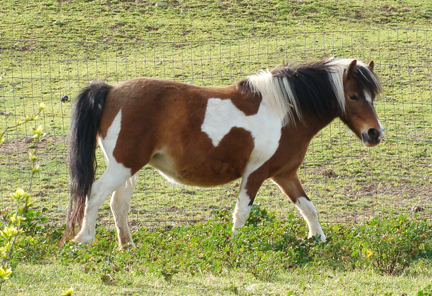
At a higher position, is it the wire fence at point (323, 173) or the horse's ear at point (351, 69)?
the horse's ear at point (351, 69)

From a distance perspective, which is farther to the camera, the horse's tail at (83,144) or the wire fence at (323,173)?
the wire fence at (323,173)

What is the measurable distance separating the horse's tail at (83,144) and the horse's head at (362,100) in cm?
245

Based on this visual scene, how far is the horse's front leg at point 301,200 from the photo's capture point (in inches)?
254

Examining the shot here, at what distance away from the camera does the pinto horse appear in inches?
231

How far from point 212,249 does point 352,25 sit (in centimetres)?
1513

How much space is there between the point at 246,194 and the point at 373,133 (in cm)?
141

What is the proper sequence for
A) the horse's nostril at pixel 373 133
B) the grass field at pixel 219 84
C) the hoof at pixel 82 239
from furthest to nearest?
1. the horse's nostril at pixel 373 133
2. the hoof at pixel 82 239
3. the grass field at pixel 219 84

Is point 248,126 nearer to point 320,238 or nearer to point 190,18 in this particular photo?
point 320,238

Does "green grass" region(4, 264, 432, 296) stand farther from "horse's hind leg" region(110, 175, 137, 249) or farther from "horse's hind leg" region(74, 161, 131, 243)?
"horse's hind leg" region(110, 175, 137, 249)

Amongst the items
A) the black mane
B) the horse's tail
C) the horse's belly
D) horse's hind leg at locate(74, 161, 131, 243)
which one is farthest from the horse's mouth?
the horse's tail

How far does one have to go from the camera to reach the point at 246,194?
6.09 m

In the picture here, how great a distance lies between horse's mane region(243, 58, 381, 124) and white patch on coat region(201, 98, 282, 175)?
0.18 meters

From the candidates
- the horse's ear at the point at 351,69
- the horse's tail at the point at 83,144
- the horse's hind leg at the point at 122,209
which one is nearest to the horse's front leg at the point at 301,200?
the horse's ear at the point at 351,69

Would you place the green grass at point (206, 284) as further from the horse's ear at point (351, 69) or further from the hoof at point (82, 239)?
the horse's ear at point (351, 69)
